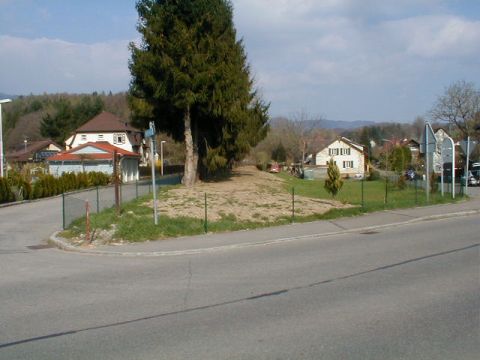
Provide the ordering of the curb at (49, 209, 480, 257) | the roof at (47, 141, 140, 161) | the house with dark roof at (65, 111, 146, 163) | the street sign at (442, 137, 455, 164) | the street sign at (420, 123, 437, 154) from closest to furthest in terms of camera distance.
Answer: the curb at (49, 209, 480, 257)
the street sign at (420, 123, 437, 154)
the street sign at (442, 137, 455, 164)
the roof at (47, 141, 140, 161)
the house with dark roof at (65, 111, 146, 163)

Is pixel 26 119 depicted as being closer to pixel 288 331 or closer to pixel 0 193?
pixel 0 193

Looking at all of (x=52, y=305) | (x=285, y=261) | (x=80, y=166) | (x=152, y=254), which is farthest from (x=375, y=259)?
(x=80, y=166)

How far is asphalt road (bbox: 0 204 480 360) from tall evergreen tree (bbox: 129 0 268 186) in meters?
20.7

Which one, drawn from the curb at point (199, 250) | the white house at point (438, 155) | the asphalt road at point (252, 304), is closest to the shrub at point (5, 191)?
the curb at point (199, 250)

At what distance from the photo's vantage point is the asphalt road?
578 centimetres

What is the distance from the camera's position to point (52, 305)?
8109mm

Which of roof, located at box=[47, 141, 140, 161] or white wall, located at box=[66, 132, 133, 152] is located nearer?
roof, located at box=[47, 141, 140, 161]

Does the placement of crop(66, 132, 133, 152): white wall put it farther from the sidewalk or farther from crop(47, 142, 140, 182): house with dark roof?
the sidewalk

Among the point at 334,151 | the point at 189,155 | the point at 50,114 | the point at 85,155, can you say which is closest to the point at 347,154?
the point at 334,151

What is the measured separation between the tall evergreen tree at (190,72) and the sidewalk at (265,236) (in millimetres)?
15765

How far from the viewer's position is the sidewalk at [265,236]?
1367 centimetres

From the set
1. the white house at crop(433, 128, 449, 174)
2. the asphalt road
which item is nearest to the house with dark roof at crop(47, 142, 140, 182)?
the white house at crop(433, 128, 449, 174)

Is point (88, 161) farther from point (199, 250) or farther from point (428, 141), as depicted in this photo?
point (199, 250)

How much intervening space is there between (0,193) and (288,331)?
92.6 ft
